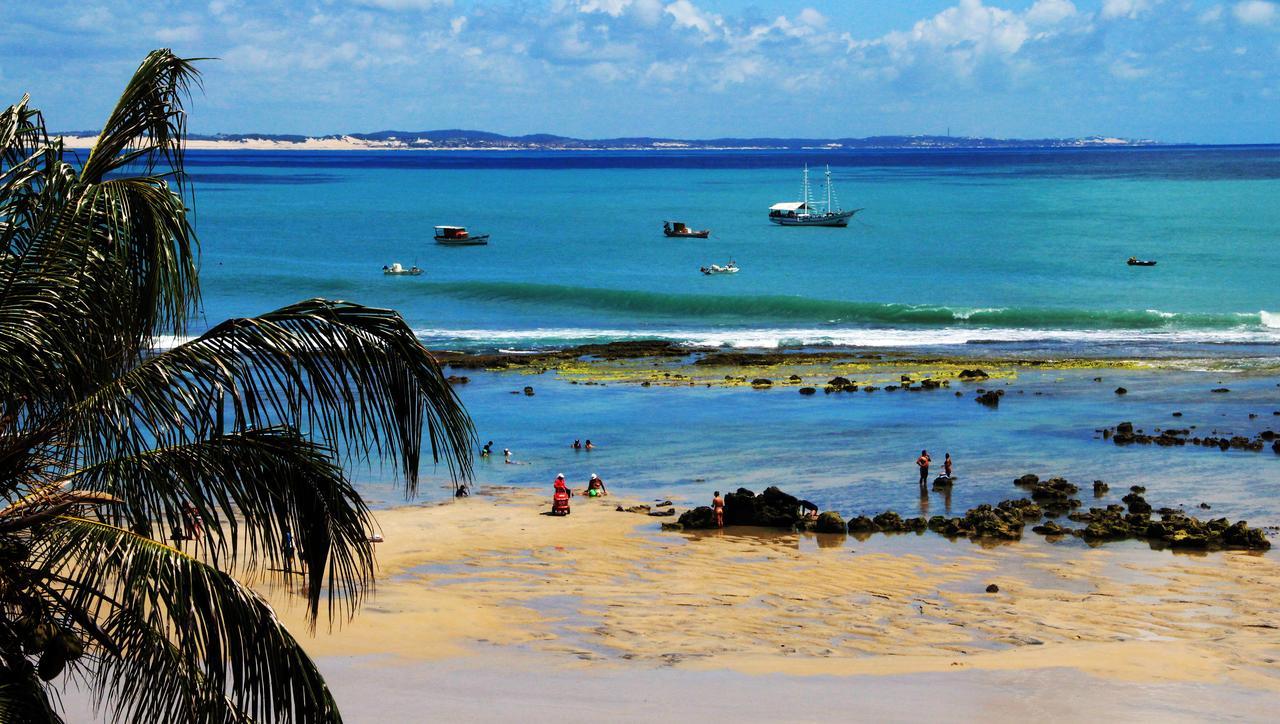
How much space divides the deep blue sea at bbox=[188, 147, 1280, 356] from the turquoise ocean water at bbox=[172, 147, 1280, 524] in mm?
316

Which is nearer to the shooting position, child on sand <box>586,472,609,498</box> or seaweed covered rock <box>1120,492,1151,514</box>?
seaweed covered rock <box>1120,492,1151,514</box>

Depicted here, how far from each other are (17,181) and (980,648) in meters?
13.1

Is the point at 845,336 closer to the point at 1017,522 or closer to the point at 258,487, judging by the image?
the point at 1017,522

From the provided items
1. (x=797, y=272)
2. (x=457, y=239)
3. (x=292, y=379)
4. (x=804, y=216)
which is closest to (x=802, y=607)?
(x=292, y=379)

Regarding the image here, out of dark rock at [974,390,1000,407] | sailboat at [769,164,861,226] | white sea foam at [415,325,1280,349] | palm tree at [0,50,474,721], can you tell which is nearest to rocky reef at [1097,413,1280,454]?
dark rock at [974,390,1000,407]

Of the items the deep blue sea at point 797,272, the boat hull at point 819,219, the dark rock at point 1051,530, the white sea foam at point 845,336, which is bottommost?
the dark rock at point 1051,530

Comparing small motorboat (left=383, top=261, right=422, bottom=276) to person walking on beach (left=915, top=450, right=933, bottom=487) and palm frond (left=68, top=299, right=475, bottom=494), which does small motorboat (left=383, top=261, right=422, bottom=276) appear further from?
palm frond (left=68, top=299, right=475, bottom=494)

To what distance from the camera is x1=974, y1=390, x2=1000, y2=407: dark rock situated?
37844 mm

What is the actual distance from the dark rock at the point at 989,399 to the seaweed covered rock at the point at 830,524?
15264mm

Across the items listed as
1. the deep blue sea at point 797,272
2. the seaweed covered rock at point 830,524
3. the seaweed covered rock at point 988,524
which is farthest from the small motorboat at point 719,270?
the seaweed covered rock at point 830,524

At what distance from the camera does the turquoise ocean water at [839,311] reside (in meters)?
30.1

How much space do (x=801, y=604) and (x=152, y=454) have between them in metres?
13.8

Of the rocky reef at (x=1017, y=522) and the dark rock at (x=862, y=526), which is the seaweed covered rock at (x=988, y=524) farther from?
the dark rock at (x=862, y=526)

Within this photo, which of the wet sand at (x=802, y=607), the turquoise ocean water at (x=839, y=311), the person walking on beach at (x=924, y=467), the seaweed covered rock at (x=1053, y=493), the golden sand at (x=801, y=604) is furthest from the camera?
the turquoise ocean water at (x=839, y=311)
